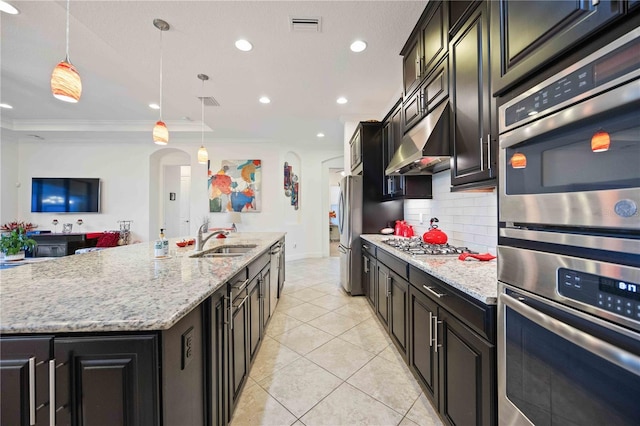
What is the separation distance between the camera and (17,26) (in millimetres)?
2369

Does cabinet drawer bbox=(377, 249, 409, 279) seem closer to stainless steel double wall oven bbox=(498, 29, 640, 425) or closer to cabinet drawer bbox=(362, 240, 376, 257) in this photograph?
cabinet drawer bbox=(362, 240, 376, 257)

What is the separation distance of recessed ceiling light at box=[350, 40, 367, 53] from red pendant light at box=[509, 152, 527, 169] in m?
2.15

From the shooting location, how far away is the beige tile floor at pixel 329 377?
153 centimetres

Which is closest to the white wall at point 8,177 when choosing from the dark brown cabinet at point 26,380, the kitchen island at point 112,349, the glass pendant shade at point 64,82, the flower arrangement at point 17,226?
the flower arrangement at point 17,226

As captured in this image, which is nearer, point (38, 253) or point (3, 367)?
point (3, 367)

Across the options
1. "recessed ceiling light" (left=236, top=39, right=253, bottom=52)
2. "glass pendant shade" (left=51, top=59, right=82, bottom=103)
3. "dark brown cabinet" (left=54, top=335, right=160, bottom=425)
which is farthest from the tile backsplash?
"glass pendant shade" (left=51, top=59, right=82, bottom=103)

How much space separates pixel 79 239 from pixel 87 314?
21.5ft

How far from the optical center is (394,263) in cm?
214

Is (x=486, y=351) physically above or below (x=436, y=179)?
below

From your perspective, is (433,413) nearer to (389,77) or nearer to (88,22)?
(389,77)

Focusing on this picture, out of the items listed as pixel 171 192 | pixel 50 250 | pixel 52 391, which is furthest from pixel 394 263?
pixel 50 250

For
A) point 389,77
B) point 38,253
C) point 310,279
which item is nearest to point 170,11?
point 389,77

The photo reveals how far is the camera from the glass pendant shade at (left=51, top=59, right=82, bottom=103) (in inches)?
61.3

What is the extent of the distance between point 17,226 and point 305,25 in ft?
24.2
